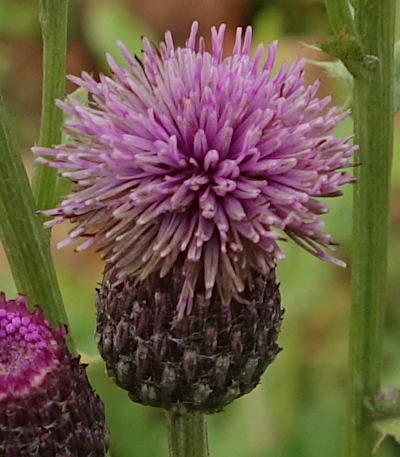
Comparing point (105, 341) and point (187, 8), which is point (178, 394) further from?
point (187, 8)

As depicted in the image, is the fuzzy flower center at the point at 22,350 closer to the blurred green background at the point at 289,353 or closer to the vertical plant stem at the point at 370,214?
the blurred green background at the point at 289,353

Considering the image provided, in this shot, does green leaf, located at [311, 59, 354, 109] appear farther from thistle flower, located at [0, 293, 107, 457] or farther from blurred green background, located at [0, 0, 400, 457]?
thistle flower, located at [0, 293, 107, 457]

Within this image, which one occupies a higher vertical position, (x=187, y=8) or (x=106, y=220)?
(x=187, y=8)

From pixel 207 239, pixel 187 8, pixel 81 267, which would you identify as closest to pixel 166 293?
pixel 207 239

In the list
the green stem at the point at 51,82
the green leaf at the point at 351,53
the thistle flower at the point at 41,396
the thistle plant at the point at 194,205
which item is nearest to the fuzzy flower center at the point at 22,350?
the thistle flower at the point at 41,396

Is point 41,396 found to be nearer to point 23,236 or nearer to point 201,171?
point 23,236
